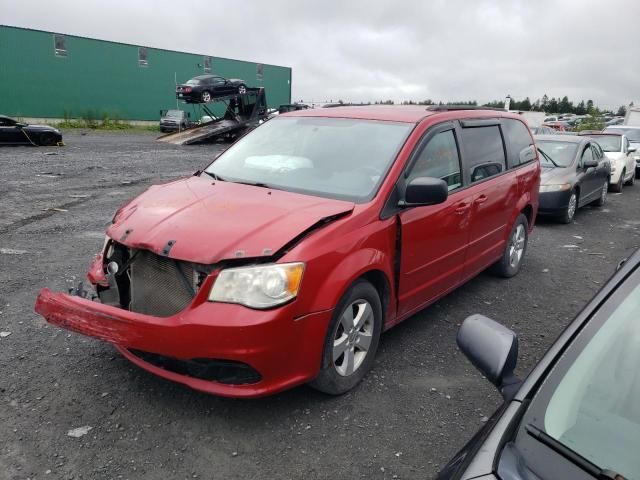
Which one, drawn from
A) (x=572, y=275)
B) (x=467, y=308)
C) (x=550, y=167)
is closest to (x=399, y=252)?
(x=467, y=308)

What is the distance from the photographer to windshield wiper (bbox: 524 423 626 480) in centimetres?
124

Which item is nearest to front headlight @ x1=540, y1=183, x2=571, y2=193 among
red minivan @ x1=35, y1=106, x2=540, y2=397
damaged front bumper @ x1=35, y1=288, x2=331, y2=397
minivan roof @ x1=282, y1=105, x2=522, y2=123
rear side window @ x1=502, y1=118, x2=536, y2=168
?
rear side window @ x1=502, y1=118, x2=536, y2=168

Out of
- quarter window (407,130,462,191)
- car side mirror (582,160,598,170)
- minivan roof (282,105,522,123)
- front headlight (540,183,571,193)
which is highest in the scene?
minivan roof (282,105,522,123)

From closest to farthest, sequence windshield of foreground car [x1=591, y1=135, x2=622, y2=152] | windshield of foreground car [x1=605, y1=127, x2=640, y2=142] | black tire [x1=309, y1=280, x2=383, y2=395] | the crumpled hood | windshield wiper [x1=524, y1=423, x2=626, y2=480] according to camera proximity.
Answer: windshield wiper [x1=524, y1=423, x2=626, y2=480], the crumpled hood, black tire [x1=309, y1=280, x2=383, y2=395], windshield of foreground car [x1=591, y1=135, x2=622, y2=152], windshield of foreground car [x1=605, y1=127, x2=640, y2=142]

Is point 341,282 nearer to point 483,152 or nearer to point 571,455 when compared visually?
point 571,455

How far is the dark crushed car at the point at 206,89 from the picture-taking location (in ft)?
81.3

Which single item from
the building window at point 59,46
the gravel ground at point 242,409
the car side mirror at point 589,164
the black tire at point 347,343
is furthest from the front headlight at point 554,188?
the building window at point 59,46

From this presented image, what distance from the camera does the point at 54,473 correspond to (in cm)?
261

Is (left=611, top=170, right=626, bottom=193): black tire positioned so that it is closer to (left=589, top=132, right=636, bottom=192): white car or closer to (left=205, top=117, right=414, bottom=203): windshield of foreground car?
(left=589, top=132, right=636, bottom=192): white car

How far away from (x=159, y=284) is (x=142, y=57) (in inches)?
1833

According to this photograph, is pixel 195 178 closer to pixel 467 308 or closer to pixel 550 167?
pixel 467 308

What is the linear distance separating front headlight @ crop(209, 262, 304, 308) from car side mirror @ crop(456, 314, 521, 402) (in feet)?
3.61

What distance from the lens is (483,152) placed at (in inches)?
193

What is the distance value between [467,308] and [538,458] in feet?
12.2
